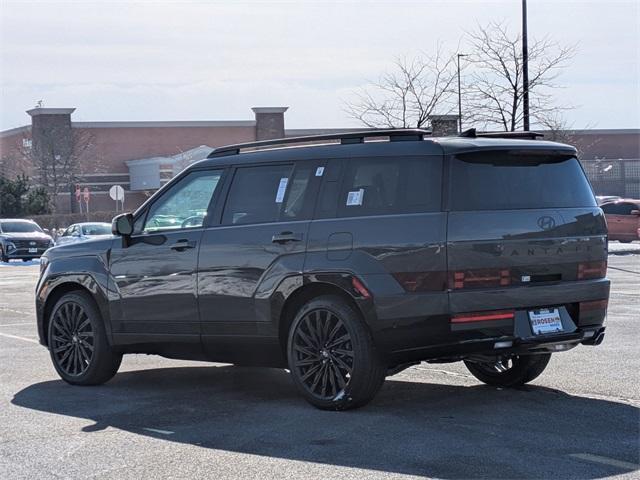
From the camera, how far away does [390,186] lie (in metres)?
8.34

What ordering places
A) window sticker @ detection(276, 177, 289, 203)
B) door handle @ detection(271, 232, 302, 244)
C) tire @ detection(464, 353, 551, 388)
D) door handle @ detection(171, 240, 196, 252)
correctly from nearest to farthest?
door handle @ detection(271, 232, 302, 244) → window sticker @ detection(276, 177, 289, 203) → tire @ detection(464, 353, 551, 388) → door handle @ detection(171, 240, 196, 252)

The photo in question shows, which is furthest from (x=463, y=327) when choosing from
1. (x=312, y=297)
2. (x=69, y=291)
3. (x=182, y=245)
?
(x=69, y=291)

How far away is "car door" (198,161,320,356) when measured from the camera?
870cm

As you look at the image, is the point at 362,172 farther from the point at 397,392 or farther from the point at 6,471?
the point at 6,471

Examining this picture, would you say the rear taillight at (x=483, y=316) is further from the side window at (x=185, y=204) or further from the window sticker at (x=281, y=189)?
the side window at (x=185, y=204)

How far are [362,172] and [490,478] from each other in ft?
9.69

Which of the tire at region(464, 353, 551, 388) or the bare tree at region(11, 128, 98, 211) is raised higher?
the bare tree at region(11, 128, 98, 211)

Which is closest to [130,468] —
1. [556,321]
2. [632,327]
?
[556,321]

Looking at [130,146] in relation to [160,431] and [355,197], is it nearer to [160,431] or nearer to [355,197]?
[355,197]

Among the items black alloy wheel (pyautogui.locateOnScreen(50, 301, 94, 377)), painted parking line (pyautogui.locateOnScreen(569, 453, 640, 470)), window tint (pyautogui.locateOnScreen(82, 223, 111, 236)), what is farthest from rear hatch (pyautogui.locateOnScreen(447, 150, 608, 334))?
window tint (pyautogui.locateOnScreen(82, 223, 111, 236))

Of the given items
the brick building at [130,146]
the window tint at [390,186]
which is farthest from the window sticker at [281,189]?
the brick building at [130,146]

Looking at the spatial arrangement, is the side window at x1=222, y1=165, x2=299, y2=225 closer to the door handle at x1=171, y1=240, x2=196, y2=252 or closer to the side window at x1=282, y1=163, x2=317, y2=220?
the side window at x1=282, y1=163, x2=317, y2=220

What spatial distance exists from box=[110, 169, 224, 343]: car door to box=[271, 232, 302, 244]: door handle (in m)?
0.87

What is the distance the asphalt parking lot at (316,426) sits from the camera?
22.0 feet
